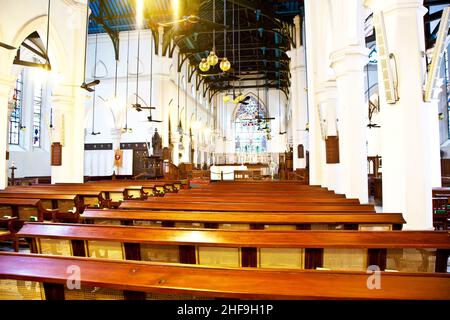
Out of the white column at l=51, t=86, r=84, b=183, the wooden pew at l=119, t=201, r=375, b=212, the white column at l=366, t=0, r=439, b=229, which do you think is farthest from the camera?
the white column at l=51, t=86, r=84, b=183

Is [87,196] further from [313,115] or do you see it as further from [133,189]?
[313,115]

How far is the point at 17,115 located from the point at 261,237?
52.0 feet

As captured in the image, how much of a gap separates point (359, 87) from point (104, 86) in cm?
1406

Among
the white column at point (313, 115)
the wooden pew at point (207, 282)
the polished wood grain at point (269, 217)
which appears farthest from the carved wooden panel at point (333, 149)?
the wooden pew at point (207, 282)

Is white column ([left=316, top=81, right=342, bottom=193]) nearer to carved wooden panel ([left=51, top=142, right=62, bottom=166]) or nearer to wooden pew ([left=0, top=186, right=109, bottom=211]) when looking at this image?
wooden pew ([left=0, top=186, right=109, bottom=211])

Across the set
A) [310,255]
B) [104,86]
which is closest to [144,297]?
[310,255]

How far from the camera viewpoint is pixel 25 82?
13.8 m

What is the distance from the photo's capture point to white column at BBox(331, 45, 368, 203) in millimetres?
5051

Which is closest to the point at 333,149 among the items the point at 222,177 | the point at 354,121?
the point at 354,121

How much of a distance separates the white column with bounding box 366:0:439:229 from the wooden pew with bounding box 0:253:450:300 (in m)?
2.36

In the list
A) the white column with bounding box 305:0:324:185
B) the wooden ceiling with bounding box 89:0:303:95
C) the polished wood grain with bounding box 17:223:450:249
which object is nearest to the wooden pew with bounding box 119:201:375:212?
the polished wood grain with bounding box 17:223:450:249

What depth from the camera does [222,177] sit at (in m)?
13.8

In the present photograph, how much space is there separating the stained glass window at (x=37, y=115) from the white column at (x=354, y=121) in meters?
15.2
